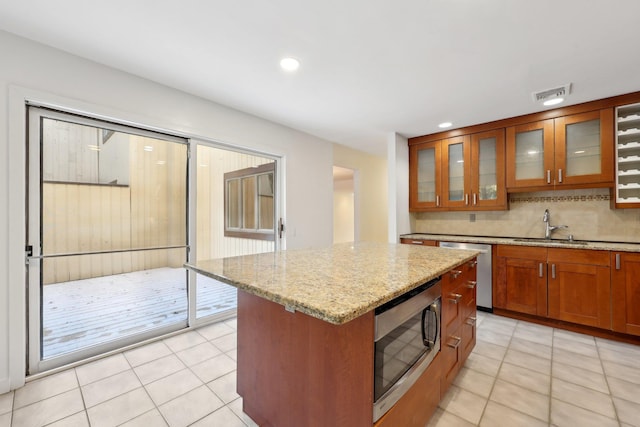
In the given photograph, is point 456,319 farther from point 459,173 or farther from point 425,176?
point 425,176

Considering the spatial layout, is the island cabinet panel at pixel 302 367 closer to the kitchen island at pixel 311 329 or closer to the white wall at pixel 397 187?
the kitchen island at pixel 311 329

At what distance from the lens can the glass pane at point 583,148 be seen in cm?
294

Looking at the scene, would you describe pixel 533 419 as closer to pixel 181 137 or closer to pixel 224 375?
pixel 224 375

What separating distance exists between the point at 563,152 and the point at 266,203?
3.57 metres

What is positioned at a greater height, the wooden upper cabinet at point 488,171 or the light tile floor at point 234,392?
the wooden upper cabinet at point 488,171

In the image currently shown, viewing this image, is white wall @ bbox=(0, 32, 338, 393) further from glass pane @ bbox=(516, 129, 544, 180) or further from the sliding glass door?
glass pane @ bbox=(516, 129, 544, 180)

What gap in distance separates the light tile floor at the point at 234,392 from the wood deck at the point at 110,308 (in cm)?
26

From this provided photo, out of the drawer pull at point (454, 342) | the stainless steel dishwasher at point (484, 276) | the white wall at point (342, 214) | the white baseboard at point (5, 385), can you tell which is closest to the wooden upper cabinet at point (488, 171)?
the stainless steel dishwasher at point (484, 276)

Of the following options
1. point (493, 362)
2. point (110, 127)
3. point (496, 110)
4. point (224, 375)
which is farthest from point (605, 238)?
point (110, 127)

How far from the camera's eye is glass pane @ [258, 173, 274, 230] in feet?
12.6

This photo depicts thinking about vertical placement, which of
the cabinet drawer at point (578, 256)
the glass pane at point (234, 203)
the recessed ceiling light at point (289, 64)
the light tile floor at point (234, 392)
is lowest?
the light tile floor at point (234, 392)

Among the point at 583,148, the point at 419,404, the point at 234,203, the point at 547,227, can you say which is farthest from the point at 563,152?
the point at 234,203

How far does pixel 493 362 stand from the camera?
2.25m

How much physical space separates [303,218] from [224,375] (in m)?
2.34
